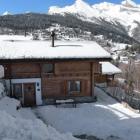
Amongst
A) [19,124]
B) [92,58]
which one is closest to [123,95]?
[92,58]

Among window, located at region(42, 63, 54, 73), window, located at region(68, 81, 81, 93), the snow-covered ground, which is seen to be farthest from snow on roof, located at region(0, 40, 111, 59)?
the snow-covered ground

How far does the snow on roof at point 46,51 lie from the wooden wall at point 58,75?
620 mm

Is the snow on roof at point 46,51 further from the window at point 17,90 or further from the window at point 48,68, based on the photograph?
the window at point 17,90

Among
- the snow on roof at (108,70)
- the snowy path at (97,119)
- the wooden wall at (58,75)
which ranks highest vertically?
the wooden wall at (58,75)

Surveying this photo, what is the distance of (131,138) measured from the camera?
1723cm

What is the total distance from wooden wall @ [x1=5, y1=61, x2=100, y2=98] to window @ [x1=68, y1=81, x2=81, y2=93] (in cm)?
23

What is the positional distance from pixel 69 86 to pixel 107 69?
12.9 m

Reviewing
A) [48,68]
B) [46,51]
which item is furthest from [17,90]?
[46,51]

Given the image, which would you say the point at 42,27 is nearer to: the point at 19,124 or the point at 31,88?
the point at 31,88

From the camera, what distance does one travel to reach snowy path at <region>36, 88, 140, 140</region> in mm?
18609

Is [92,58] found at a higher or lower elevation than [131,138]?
higher

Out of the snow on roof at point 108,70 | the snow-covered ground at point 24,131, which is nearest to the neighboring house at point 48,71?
the snow on roof at point 108,70

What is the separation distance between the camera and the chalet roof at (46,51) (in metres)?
26.8

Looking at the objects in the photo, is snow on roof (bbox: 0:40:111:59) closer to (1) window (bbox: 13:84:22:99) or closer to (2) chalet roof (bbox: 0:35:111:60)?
(2) chalet roof (bbox: 0:35:111:60)
